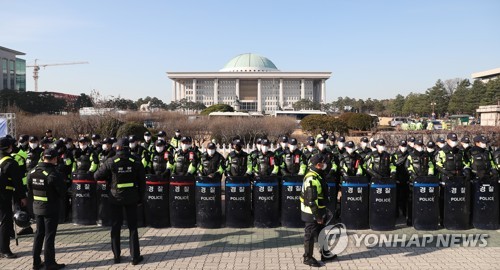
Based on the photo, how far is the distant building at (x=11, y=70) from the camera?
84.4 meters

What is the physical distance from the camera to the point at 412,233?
8.57m

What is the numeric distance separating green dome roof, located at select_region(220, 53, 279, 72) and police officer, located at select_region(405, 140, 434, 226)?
15679cm


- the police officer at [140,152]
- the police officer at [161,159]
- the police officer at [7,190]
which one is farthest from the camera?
the police officer at [140,152]

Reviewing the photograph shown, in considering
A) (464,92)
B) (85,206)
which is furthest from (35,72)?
(85,206)

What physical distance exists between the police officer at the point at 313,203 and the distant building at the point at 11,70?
89.8 m

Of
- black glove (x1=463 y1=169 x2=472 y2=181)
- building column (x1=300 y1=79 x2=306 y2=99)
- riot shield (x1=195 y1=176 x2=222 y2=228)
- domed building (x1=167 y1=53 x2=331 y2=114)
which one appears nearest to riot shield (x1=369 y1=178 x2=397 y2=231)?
black glove (x1=463 y1=169 x2=472 y2=181)

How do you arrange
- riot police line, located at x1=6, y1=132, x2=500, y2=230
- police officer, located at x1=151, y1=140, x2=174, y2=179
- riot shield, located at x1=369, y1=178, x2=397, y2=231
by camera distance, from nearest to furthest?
riot shield, located at x1=369, y1=178, x2=397, y2=231 < riot police line, located at x1=6, y1=132, x2=500, y2=230 < police officer, located at x1=151, y1=140, x2=174, y2=179

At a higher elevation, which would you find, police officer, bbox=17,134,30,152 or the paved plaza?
police officer, bbox=17,134,30,152

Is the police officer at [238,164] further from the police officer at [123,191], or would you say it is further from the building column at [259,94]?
the building column at [259,94]

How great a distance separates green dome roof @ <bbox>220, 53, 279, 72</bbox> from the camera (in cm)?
16650

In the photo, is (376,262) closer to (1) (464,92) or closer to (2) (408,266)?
(2) (408,266)

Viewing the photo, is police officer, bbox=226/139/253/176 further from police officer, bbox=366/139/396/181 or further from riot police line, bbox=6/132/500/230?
police officer, bbox=366/139/396/181

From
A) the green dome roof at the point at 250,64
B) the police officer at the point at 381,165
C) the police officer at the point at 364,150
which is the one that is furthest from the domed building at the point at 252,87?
the police officer at the point at 381,165

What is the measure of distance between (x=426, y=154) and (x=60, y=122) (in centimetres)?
2372
